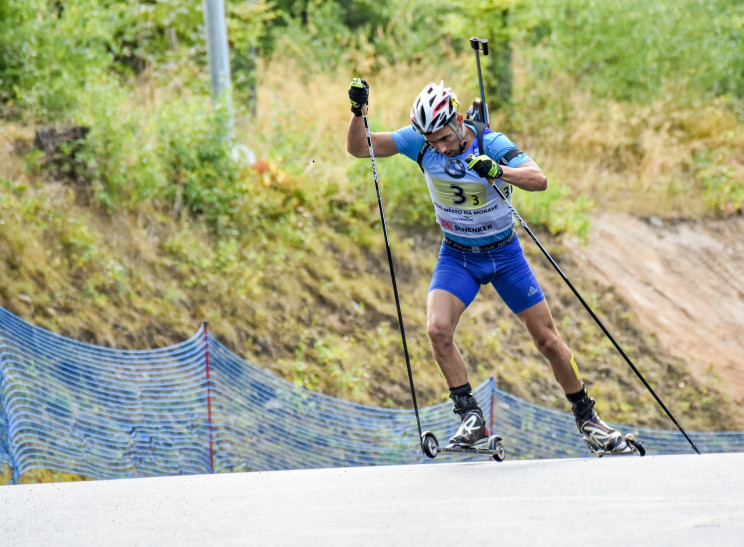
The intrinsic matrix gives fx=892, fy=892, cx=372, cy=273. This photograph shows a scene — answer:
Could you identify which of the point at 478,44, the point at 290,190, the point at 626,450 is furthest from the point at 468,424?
the point at 290,190

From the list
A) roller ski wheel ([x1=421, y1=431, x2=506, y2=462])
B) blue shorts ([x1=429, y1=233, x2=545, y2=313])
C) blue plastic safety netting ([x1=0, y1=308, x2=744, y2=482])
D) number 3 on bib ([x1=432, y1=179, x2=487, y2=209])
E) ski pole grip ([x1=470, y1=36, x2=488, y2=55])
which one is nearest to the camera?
roller ski wheel ([x1=421, y1=431, x2=506, y2=462])

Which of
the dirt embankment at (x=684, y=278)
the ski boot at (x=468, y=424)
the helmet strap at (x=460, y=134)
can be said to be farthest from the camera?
the dirt embankment at (x=684, y=278)

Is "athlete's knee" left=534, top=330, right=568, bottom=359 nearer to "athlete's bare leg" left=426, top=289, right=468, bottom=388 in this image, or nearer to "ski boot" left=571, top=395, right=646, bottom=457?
"ski boot" left=571, top=395, right=646, bottom=457

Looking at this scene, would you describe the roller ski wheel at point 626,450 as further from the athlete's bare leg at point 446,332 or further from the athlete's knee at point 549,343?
the athlete's bare leg at point 446,332

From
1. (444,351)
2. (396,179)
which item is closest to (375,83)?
(396,179)

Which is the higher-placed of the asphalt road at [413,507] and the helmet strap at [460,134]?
the helmet strap at [460,134]

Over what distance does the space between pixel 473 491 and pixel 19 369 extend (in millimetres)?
4471

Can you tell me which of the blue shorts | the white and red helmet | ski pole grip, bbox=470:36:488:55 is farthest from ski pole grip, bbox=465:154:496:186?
ski pole grip, bbox=470:36:488:55

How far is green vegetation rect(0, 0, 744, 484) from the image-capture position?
9.91 metres

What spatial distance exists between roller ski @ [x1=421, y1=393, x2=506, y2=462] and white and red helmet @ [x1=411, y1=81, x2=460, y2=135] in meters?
1.74

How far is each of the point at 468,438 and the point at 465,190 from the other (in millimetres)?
1591

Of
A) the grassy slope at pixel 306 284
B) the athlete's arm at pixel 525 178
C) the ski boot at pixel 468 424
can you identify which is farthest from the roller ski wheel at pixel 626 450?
the grassy slope at pixel 306 284

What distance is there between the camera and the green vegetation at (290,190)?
991 cm

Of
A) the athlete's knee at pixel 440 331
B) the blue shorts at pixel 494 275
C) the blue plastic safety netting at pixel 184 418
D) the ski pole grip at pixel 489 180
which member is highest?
the ski pole grip at pixel 489 180
